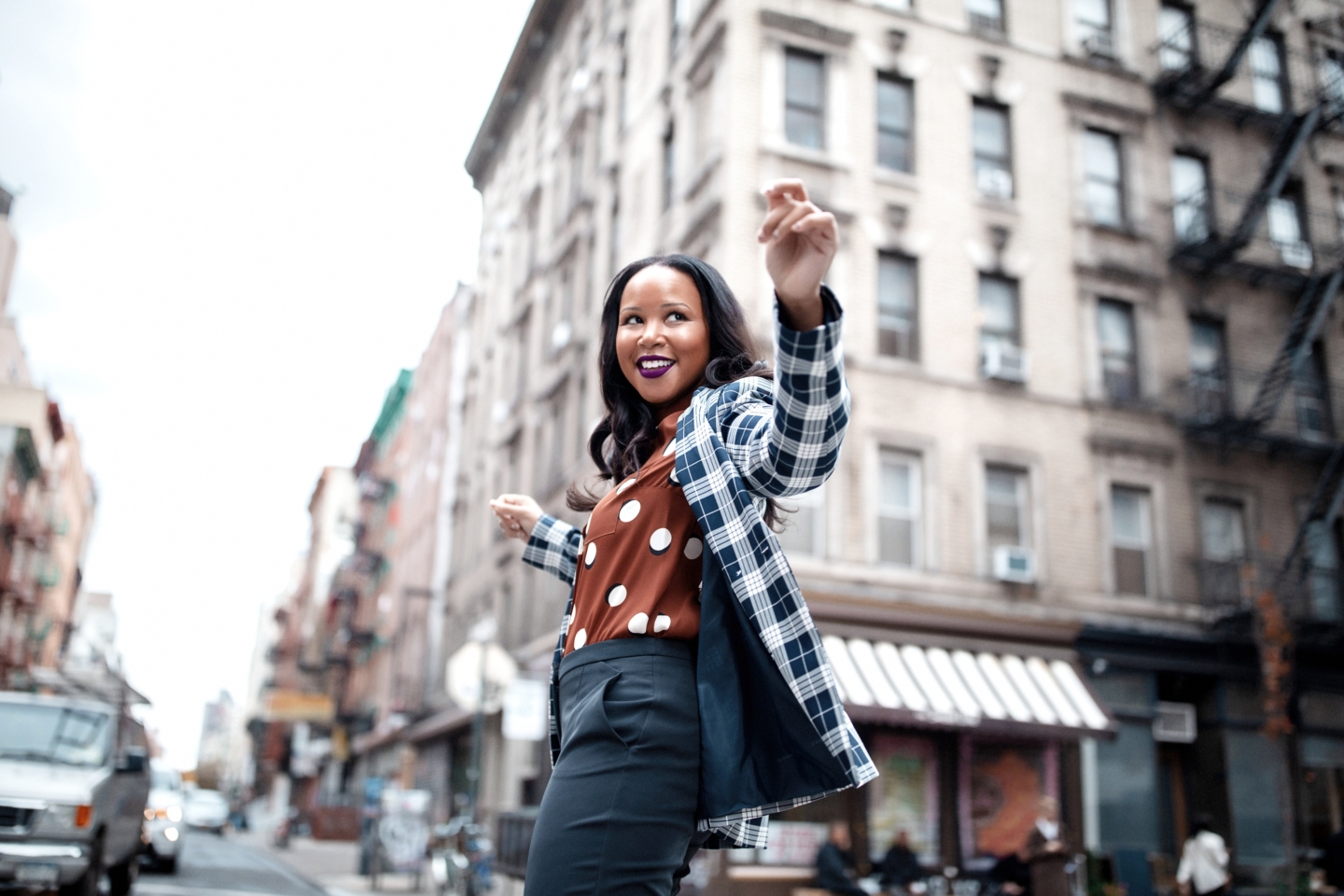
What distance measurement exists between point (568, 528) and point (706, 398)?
0.73 m

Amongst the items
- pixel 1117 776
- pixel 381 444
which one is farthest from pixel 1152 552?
pixel 381 444

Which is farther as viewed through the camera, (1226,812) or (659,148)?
(659,148)

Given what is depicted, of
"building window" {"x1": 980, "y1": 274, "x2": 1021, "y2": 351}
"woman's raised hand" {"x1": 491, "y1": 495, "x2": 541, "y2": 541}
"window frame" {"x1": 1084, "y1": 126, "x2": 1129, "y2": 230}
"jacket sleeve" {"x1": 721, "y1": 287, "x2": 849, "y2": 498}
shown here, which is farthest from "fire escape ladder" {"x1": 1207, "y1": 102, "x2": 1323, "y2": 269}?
"jacket sleeve" {"x1": 721, "y1": 287, "x2": 849, "y2": 498}

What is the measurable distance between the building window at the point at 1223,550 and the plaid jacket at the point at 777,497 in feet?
62.6

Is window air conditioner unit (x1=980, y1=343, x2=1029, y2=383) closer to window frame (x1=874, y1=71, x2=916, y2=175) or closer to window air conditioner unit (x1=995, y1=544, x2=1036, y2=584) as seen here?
window air conditioner unit (x1=995, y1=544, x2=1036, y2=584)

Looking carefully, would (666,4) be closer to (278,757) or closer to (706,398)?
(706,398)

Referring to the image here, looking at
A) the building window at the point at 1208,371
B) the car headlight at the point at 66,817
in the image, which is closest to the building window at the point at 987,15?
the building window at the point at 1208,371

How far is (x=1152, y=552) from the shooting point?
19.5 meters

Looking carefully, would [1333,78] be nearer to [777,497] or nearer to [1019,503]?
[1019,503]

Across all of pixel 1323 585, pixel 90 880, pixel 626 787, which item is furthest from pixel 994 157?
pixel 626 787

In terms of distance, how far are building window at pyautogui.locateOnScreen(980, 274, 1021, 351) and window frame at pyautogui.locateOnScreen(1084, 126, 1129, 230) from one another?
2.41m

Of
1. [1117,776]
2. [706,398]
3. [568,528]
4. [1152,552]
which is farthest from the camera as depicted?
[1152,552]

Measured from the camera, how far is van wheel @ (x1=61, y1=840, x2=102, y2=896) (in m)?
10.0

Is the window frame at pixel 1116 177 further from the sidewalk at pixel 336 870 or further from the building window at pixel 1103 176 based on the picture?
the sidewalk at pixel 336 870
